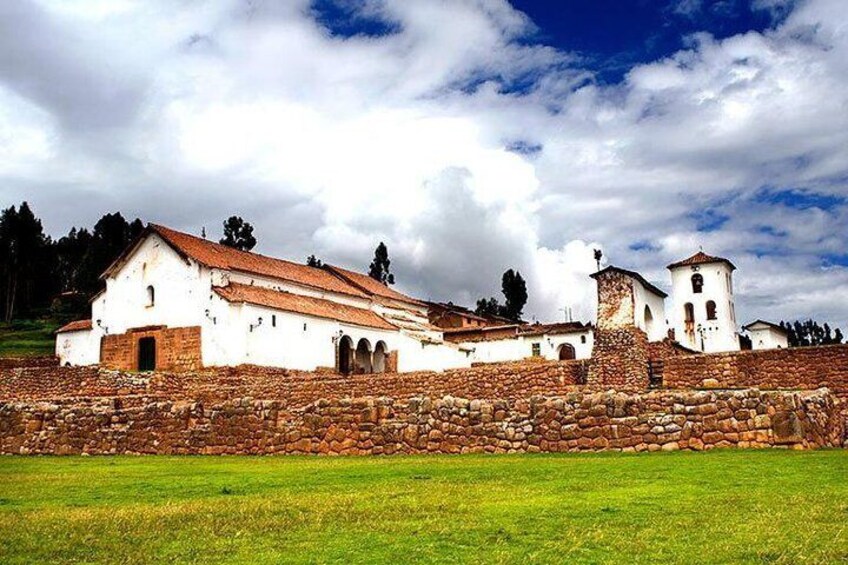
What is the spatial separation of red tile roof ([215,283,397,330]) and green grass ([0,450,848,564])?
29.5 meters

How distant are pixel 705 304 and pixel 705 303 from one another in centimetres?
8

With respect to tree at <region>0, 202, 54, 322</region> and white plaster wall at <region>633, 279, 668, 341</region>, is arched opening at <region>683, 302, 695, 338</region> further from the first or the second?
tree at <region>0, 202, 54, 322</region>

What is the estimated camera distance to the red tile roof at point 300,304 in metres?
41.0

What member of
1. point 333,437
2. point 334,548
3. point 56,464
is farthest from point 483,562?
point 56,464

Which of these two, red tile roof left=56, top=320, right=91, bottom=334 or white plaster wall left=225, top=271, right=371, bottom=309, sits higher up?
white plaster wall left=225, top=271, right=371, bottom=309

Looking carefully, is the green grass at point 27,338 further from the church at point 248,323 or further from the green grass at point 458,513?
the green grass at point 458,513

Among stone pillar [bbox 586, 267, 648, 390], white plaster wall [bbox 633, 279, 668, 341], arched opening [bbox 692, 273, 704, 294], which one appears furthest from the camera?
arched opening [bbox 692, 273, 704, 294]

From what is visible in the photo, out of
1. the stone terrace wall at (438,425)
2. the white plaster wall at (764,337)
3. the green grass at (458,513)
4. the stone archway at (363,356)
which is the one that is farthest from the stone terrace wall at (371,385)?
the white plaster wall at (764,337)

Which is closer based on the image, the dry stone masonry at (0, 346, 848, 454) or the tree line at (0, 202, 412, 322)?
the dry stone masonry at (0, 346, 848, 454)

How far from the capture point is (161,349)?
42.2 m

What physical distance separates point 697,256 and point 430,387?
4525 centimetres

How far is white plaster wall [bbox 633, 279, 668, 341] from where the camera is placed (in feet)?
83.3

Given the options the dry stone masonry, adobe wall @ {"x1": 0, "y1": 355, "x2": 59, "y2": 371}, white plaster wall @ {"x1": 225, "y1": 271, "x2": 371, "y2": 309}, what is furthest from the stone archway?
the dry stone masonry

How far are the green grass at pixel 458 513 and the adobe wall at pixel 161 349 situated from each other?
29.6m
